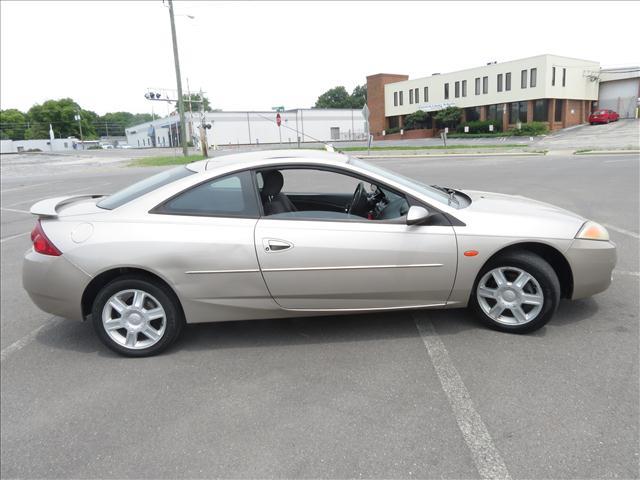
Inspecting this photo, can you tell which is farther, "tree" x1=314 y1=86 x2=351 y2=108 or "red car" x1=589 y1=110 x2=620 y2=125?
"tree" x1=314 y1=86 x2=351 y2=108

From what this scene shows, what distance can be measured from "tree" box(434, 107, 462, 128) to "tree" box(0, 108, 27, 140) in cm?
10757

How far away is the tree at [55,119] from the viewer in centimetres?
11175

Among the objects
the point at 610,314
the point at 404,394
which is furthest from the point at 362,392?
the point at 610,314

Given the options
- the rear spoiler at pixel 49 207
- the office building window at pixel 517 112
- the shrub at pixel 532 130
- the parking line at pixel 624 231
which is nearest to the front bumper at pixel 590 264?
the parking line at pixel 624 231

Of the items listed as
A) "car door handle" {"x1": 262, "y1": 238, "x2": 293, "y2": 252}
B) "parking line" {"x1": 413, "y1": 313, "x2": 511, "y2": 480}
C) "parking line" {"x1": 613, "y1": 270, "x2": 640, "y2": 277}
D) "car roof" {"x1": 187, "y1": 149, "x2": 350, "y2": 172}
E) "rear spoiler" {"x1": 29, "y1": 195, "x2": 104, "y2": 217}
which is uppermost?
"car roof" {"x1": 187, "y1": 149, "x2": 350, "y2": 172}

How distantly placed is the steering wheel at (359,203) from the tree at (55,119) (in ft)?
409

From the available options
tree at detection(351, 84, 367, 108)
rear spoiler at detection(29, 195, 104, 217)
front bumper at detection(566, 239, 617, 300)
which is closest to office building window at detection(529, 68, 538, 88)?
front bumper at detection(566, 239, 617, 300)

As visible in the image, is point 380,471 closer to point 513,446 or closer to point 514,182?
point 513,446

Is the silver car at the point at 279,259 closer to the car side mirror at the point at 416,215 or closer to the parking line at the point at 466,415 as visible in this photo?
the car side mirror at the point at 416,215

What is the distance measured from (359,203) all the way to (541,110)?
49138mm

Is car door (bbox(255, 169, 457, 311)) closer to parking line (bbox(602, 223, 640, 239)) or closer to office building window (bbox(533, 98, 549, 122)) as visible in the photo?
parking line (bbox(602, 223, 640, 239))

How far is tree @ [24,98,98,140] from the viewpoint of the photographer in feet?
367

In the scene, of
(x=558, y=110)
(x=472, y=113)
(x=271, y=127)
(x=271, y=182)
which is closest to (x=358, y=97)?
(x=271, y=127)

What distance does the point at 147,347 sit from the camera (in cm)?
357
